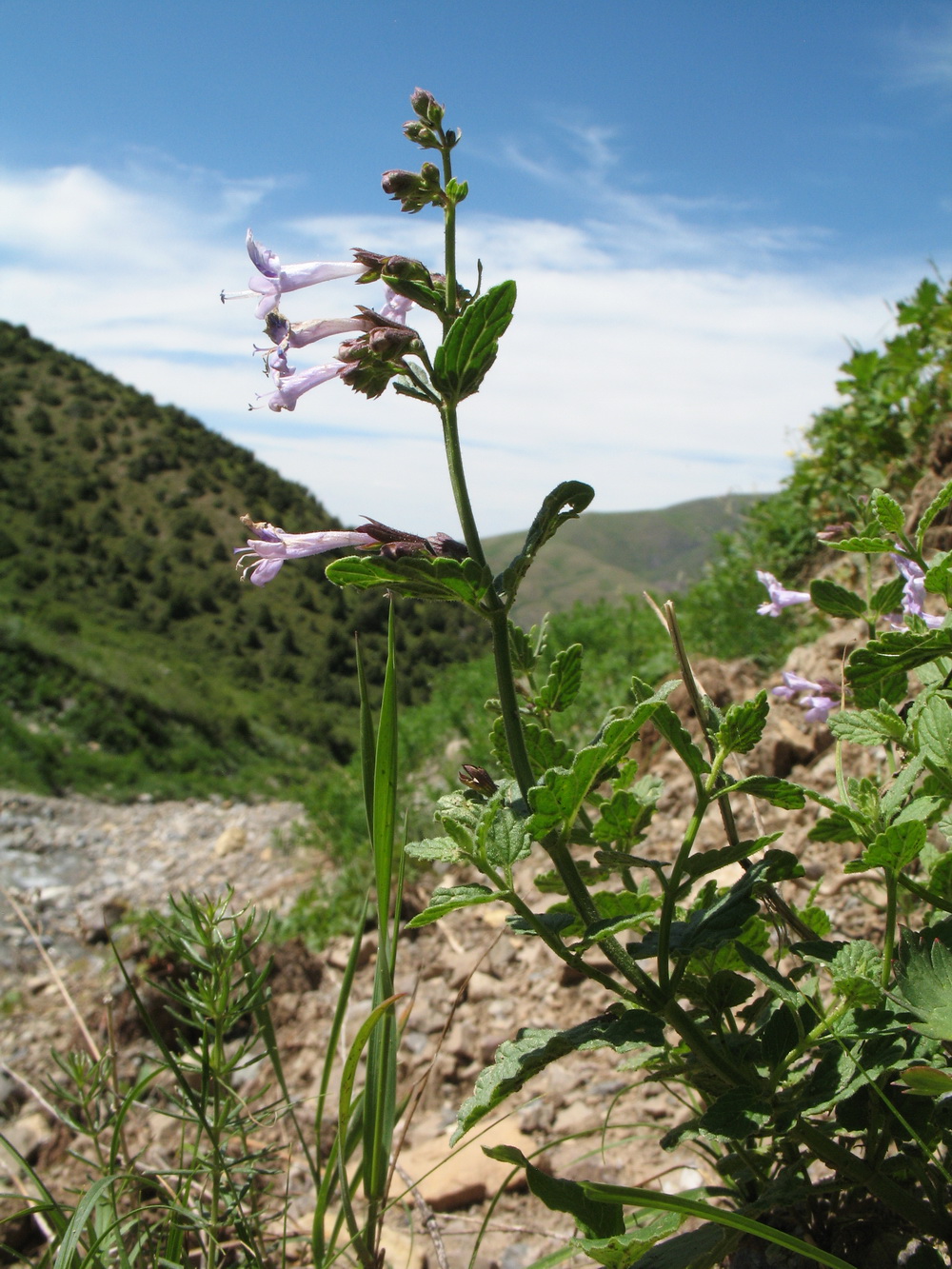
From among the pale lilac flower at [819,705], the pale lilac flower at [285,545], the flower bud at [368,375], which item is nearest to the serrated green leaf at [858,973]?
the pale lilac flower at [819,705]

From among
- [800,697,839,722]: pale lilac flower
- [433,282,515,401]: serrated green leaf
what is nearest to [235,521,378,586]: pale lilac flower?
[433,282,515,401]: serrated green leaf

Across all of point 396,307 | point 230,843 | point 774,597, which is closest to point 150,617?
point 230,843

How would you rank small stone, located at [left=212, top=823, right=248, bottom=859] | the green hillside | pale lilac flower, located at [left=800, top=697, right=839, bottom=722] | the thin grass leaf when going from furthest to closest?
1. the green hillside
2. small stone, located at [left=212, top=823, right=248, bottom=859]
3. pale lilac flower, located at [left=800, top=697, right=839, bottom=722]
4. the thin grass leaf

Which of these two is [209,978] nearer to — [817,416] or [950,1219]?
[950,1219]

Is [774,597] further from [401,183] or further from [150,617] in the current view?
[150,617]

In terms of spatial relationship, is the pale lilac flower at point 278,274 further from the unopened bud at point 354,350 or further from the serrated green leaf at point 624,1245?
the serrated green leaf at point 624,1245

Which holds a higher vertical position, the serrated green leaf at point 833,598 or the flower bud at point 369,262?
the flower bud at point 369,262

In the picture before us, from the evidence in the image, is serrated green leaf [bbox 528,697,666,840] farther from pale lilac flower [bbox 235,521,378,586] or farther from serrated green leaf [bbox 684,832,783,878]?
pale lilac flower [bbox 235,521,378,586]

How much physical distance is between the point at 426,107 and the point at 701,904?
1.29 metres

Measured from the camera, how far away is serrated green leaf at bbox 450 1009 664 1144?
1.05 meters

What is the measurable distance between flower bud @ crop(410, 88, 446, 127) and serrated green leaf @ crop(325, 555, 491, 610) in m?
0.69

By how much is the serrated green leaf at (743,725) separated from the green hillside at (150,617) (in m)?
6.35

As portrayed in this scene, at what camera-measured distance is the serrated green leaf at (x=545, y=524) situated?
117cm

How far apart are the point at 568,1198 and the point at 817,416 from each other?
5.01 m
